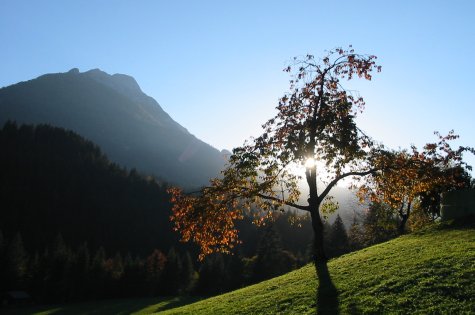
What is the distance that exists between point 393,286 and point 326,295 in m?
3.64

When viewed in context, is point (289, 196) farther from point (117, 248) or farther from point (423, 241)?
point (117, 248)

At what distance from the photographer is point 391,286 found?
20.1 meters

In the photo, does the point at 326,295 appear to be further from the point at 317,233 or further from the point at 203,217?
the point at 317,233

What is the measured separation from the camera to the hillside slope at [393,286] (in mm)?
17219

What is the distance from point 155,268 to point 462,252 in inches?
4482

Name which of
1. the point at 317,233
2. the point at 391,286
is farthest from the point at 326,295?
the point at 317,233

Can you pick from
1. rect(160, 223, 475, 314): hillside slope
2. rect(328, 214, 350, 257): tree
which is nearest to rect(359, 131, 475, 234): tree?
rect(160, 223, 475, 314): hillside slope

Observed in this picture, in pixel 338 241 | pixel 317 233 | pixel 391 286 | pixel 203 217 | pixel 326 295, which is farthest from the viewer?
pixel 338 241

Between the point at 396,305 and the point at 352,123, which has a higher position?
the point at 352,123

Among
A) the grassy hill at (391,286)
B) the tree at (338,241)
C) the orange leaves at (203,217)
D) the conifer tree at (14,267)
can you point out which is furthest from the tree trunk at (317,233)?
the conifer tree at (14,267)

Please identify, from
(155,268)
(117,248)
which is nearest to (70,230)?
(117,248)

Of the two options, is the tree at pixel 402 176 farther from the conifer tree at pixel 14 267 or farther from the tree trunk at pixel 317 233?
the conifer tree at pixel 14 267

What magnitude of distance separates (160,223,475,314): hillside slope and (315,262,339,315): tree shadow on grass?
7 centimetres

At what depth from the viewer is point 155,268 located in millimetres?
126938
